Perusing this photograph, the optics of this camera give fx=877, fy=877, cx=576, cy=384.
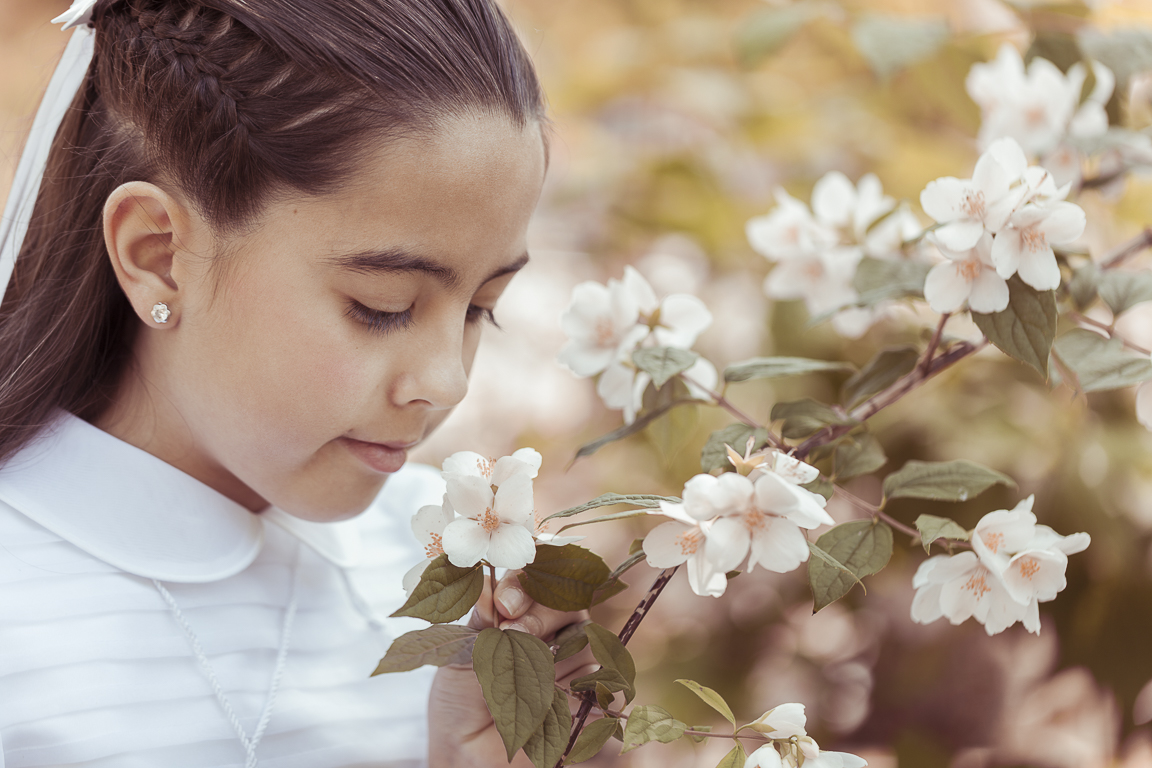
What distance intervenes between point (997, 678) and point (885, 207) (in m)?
0.79

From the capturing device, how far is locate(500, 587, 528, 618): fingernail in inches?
24.2

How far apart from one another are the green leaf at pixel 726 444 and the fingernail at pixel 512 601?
6.5 inches

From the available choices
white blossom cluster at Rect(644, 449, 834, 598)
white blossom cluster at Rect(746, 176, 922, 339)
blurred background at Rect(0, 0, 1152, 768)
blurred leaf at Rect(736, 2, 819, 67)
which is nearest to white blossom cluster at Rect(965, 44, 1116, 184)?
blurred background at Rect(0, 0, 1152, 768)

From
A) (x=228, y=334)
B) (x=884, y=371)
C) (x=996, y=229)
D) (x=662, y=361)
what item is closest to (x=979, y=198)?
(x=996, y=229)

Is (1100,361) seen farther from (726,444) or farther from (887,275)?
(726,444)

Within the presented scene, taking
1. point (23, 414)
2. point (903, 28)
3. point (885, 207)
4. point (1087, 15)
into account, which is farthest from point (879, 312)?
point (23, 414)

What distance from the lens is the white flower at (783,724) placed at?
0.57 meters

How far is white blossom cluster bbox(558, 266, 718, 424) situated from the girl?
0.08 meters

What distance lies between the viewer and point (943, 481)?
0.66 meters

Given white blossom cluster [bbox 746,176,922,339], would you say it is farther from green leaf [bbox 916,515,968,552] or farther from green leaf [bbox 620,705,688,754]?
green leaf [bbox 620,705,688,754]

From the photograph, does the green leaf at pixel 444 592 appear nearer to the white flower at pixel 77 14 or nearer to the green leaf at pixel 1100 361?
the green leaf at pixel 1100 361

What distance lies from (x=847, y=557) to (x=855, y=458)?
0.11 metres

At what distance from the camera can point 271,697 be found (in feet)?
2.76

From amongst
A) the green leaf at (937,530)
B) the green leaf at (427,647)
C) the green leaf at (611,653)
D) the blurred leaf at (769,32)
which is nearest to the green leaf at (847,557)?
the green leaf at (937,530)
